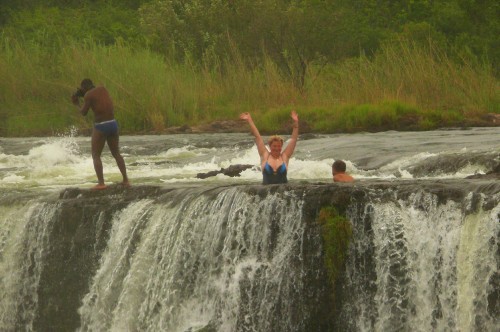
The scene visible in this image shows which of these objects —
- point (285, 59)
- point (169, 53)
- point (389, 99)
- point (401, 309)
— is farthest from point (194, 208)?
point (169, 53)

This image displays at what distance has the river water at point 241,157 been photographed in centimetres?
1596

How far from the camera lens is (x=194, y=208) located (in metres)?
11.9

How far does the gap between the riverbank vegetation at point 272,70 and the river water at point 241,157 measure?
148cm

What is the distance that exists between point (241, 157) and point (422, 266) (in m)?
9.59

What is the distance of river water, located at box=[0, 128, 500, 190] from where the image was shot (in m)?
16.0

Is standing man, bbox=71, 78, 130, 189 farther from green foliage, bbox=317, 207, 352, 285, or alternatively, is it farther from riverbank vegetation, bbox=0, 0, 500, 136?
riverbank vegetation, bbox=0, 0, 500, 136

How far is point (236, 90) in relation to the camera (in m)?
27.0

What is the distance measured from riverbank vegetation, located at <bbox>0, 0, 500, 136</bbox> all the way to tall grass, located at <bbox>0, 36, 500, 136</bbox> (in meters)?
0.03

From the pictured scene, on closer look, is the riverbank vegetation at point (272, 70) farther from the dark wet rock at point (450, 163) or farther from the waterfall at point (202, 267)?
the waterfall at point (202, 267)

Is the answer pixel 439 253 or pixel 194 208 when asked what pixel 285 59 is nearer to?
pixel 194 208

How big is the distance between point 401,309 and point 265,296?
1.40m

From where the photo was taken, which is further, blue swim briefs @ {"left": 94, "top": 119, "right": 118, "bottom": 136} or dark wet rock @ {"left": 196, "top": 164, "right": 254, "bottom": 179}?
dark wet rock @ {"left": 196, "top": 164, "right": 254, "bottom": 179}

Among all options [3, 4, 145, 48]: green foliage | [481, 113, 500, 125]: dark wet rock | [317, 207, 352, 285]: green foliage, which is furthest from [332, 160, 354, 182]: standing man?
[3, 4, 145, 48]: green foliage

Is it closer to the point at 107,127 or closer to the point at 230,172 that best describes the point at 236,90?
the point at 230,172
